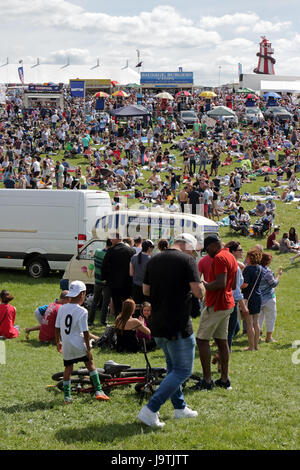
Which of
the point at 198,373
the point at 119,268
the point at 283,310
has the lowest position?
the point at 283,310

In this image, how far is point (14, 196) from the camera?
53.8 ft

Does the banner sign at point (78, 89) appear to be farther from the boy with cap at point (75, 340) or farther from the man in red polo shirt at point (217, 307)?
the boy with cap at point (75, 340)

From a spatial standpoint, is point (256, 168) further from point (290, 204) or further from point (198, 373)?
point (198, 373)

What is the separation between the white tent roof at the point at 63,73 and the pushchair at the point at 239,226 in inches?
1564

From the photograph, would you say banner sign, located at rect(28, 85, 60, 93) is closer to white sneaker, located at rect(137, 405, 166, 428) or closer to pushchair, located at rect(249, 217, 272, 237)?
pushchair, located at rect(249, 217, 272, 237)

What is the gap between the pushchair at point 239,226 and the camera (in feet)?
74.2

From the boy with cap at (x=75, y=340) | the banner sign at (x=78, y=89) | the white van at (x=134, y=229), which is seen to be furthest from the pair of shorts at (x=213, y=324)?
the banner sign at (x=78, y=89)

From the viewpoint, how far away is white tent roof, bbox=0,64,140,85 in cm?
6031

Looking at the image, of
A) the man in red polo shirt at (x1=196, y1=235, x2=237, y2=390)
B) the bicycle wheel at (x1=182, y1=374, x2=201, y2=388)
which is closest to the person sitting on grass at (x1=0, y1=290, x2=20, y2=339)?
the bicycle wheel at (x1=182, y1=374, x2=201, y2=388)

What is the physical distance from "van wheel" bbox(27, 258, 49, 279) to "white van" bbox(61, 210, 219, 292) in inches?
81.5

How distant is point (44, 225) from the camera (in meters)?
16.2
